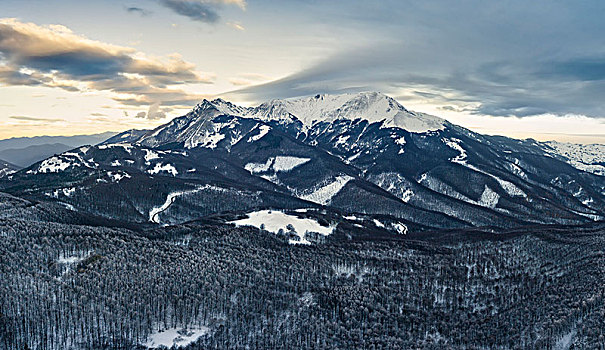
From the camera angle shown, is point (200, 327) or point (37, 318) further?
point (200, 327)

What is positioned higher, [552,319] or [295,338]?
[552,319]

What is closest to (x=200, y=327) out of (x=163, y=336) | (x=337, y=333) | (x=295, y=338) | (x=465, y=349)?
(x=163, y=336)

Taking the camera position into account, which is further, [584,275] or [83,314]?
[584,275]

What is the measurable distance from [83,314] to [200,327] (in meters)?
47.9

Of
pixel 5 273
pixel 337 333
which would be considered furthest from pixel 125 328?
pixel 337 333

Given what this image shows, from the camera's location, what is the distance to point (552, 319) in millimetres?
170500

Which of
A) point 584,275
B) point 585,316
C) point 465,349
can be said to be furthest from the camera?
point 584,275

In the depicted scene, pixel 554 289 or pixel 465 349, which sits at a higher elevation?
pixel 554 289

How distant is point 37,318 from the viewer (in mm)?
179750

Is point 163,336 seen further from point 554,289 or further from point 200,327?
point 554,289

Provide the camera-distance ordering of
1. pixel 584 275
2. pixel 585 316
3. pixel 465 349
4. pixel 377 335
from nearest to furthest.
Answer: pixel 585 316 → pixel 465 349 → pixel 377 335 → pixel 584 275

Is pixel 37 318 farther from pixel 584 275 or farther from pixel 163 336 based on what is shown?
pixel 584 275

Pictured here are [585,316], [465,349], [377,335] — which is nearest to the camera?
[585,316]

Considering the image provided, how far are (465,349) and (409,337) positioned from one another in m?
22.1
